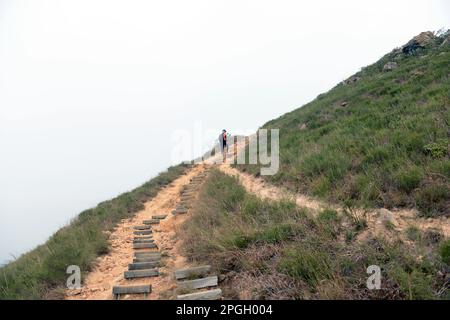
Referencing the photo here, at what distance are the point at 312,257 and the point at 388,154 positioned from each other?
400 centimetres

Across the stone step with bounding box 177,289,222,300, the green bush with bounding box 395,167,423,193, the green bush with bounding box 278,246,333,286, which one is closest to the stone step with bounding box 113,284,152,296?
the stone step with bounding box 177,289,222,300

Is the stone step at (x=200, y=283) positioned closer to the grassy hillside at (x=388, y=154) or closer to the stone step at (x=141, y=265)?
the stone step at (x=141, y=265)

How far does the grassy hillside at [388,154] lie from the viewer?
5285 millimetres

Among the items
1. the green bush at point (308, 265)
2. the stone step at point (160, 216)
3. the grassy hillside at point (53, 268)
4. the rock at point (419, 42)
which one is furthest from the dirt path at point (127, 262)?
the rock at point (419, 42)

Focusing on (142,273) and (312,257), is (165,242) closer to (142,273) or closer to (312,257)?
(142,273)

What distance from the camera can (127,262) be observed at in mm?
6359

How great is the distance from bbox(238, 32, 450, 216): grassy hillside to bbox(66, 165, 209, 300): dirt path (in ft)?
11.5

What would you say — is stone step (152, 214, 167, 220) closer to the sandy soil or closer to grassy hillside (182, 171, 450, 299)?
the sandy soil

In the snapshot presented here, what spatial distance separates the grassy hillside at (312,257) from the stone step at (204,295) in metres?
0.15

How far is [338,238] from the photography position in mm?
4449

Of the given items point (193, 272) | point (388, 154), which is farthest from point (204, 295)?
point (388, 154)

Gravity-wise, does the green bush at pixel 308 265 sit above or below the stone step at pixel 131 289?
above
